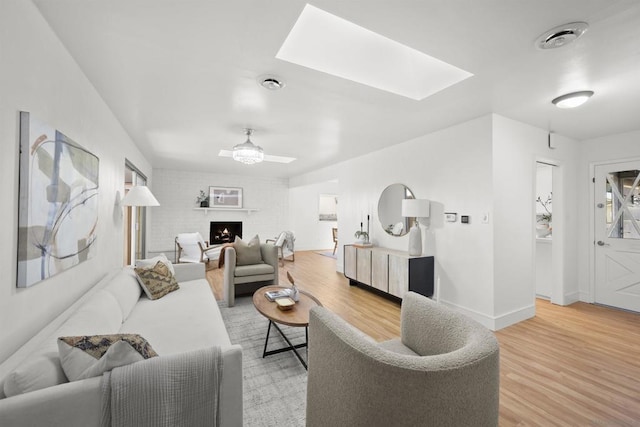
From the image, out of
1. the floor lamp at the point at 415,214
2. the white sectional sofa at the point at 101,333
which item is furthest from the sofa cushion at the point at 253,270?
the floor lamp at the point at 415,214

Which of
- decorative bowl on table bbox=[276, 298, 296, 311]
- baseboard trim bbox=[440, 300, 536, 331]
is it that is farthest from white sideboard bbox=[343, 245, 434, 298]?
decorative bowl on table bbox=[276, 298, 296, 311]

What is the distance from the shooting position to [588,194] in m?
3.94

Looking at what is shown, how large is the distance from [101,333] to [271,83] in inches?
82.4

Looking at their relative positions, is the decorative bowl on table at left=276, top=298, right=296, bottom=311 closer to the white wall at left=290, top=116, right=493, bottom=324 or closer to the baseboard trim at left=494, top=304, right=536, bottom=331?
the white wall at left=290, top=116, right=493, bottom=324

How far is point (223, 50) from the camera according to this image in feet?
5.95

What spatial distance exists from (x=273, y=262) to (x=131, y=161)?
2567mm

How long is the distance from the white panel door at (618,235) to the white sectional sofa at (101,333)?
504 centimetres

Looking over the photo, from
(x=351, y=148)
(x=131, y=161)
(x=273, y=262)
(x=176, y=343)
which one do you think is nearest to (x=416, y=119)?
(x=351, y=148)

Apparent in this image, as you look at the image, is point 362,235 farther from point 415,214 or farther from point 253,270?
point 253,270

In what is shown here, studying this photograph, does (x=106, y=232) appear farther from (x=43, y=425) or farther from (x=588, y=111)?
(x=588, y=111)

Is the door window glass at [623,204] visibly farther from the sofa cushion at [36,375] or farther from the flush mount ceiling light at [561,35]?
the sofa cushion at [36,375]

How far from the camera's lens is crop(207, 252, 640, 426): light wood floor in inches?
69.2

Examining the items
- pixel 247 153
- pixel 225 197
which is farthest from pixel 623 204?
pixel 225 197

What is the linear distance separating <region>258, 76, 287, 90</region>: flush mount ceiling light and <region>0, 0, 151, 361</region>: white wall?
1277mm
